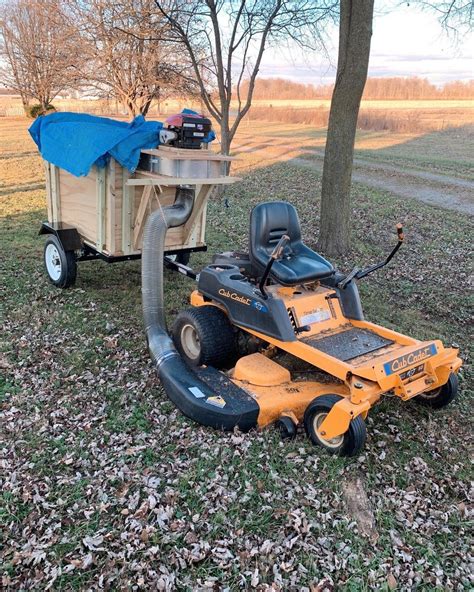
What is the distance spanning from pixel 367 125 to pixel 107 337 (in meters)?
30.4

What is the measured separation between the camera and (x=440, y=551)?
11.0 ft

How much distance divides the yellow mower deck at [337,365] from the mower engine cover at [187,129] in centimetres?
206

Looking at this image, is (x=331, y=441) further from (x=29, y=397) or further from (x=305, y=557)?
(x=29, y=397)

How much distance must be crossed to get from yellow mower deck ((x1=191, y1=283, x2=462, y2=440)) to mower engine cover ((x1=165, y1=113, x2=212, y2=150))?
206 centimetres

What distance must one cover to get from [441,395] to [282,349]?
4.72ft

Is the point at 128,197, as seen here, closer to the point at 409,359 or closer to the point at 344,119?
the point at 409,359

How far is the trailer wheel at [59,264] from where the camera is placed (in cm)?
680

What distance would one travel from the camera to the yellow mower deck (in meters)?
3.96

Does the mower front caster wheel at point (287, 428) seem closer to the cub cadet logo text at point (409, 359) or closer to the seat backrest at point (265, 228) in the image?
the cub cadet logo text at point (409, 359)

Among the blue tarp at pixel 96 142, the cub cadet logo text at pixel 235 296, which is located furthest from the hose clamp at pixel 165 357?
the blue tarp at pixel 96 142

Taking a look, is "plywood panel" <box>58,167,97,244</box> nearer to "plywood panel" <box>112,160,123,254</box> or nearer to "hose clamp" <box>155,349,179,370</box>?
"plywood panel" <box>112,160,123,254</box>

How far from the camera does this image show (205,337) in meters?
4.93

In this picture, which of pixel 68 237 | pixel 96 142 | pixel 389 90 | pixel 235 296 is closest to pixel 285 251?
pixel 235 296

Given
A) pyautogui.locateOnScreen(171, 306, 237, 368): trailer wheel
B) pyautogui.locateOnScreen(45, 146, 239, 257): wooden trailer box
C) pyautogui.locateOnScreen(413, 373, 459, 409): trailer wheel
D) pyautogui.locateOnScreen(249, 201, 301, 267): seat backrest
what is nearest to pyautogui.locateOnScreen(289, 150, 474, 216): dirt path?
pyautogui.locateOnScreen(45, 146, 239, 257): wooden trailer box
